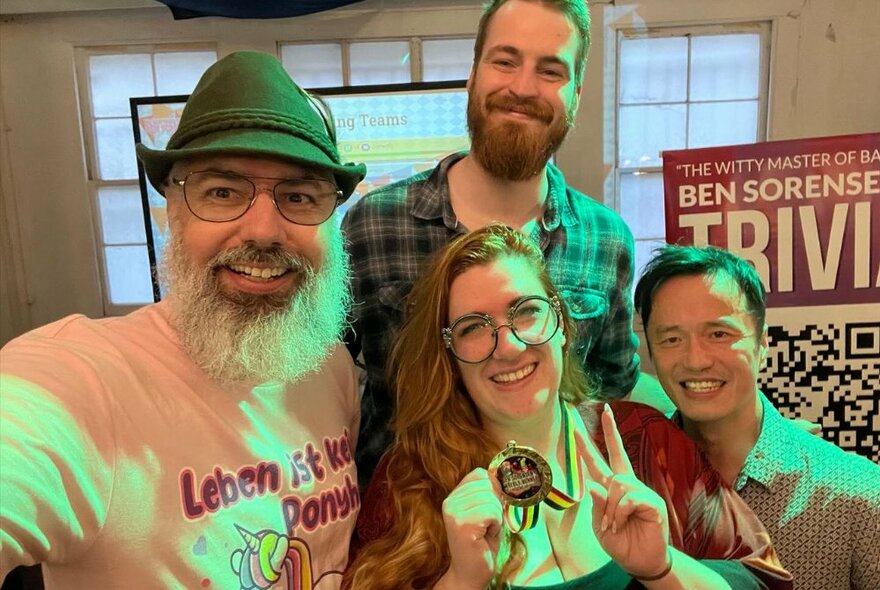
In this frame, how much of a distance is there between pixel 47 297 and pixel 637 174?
374 cm

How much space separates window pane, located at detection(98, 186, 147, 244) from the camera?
382cm

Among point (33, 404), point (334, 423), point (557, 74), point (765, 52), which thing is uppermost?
point (765, 52)

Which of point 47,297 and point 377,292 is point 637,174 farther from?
point 47,297

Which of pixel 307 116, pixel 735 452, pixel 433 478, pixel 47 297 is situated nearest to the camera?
pixel 307 116

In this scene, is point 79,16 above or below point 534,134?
above

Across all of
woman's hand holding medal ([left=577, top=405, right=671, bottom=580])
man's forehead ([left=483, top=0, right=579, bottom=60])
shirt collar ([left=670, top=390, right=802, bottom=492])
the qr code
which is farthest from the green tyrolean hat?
the qr code

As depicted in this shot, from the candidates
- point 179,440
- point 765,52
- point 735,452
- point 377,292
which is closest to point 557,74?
point 377,292

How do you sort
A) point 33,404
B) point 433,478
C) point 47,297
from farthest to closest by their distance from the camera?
point 47,297 → point 433,478 → point 33,404

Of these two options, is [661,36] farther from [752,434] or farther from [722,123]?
[752,434]

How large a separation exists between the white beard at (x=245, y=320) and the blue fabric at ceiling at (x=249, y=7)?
2445 mm

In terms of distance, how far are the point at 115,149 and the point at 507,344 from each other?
11.3 ft

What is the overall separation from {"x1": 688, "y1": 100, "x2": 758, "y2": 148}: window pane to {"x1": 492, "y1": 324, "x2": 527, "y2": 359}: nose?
2746mm

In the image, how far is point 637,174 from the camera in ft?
11.8

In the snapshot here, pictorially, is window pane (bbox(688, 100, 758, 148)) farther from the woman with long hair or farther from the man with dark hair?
the woman with long hair
